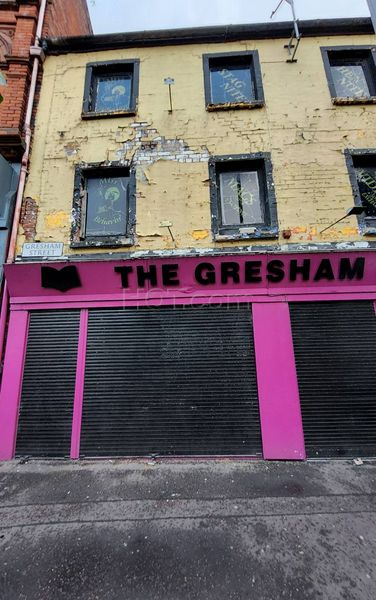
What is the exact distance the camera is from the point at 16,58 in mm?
7059

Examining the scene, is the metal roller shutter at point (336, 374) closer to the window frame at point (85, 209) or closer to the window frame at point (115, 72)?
the window frame at point (85, 209)

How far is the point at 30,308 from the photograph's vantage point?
20.0ft

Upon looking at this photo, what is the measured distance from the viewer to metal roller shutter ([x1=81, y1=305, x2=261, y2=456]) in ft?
17.8

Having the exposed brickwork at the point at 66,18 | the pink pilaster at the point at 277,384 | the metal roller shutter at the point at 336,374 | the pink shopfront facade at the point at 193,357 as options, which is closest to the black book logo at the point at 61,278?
the pink shopfront facade at the point at 193,357

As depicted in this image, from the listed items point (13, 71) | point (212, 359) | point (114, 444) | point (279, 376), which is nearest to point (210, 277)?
point (212, 359)

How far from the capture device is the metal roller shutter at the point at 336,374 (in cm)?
534

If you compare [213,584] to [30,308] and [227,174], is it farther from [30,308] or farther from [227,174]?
[227,174]

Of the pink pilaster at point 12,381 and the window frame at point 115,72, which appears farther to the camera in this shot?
the window frame at point 115,72

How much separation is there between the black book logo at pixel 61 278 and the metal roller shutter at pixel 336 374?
430 cm

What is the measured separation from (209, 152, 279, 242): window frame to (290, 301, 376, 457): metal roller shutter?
1.66m

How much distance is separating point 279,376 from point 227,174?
443 cm

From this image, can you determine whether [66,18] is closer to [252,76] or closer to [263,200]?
[252,76]

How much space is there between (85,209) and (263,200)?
389 cm

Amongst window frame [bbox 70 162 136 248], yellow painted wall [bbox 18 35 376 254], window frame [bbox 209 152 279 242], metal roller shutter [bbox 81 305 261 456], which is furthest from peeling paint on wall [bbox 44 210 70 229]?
window frame [bbox 209 152 279 242]
